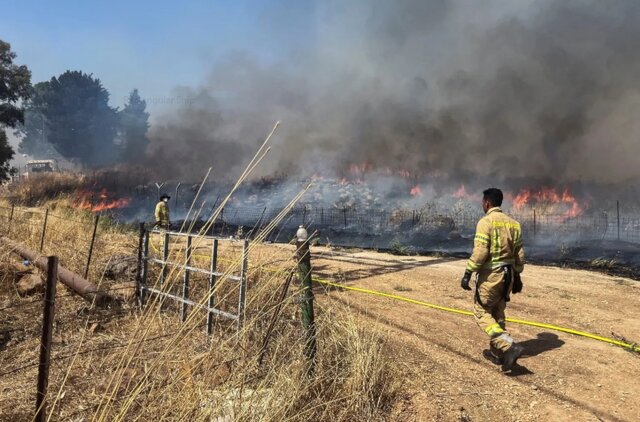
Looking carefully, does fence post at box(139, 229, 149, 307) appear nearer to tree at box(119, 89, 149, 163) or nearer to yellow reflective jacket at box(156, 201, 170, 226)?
yellow reflective jacket at box(156, 201, 170, 226)

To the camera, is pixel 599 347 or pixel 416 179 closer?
pixel 599 347

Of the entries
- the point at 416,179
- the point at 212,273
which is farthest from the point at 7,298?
the point at 416,179

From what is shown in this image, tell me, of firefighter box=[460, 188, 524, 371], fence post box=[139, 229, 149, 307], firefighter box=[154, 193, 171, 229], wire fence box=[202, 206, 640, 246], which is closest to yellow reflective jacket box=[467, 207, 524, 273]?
firefighter box=[460, 188, 524, 371]

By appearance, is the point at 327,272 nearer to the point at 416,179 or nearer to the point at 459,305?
the point at 459,305

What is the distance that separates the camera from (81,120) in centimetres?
4431

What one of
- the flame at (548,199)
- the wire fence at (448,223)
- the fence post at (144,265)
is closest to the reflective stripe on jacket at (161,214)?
the wire fence at (448,223)

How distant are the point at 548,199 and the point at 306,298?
21.1 metres

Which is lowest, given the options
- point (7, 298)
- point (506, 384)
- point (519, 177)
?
point (506, 384)

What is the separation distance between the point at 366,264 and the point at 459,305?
391 centimetres

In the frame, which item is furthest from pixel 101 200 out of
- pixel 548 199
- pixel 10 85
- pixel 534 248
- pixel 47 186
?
pixel 548 199

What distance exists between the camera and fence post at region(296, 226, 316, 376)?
315 cm

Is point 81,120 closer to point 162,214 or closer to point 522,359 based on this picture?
point 162,214

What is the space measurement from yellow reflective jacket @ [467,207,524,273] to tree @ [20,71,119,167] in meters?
42.5

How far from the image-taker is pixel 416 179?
24.9 m
